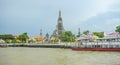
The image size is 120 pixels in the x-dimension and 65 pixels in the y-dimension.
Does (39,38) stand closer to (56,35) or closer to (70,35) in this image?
(56,35)

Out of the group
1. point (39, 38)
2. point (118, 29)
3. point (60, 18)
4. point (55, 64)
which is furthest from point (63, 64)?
point (39, 38)

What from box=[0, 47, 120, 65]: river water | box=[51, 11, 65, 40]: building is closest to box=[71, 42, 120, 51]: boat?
box=[0, 47, 120, 65]: river water

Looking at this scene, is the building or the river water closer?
the river water

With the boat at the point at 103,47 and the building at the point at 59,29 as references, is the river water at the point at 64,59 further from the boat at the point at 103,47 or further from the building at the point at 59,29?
the building at the point at 59,29

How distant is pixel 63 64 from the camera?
1286 inches

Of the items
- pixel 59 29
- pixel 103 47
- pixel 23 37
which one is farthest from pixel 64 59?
pixel 59 29

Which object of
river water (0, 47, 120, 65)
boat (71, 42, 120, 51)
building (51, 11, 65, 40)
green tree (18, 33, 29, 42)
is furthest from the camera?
building (51, 11, 65, 40)

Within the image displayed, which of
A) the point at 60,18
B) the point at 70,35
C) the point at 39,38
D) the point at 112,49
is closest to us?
the point at 112,49

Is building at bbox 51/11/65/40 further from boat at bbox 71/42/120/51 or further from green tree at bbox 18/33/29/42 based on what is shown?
boat at bbox 71/42/120/51

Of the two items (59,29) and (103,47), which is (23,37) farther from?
(103,47)

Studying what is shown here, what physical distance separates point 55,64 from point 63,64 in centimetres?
111

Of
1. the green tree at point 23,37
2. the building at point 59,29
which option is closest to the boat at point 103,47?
the green tree at point 23,37

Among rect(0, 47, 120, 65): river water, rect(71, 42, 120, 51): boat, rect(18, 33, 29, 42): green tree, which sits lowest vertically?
rect(0, 47, 120, 65): river water

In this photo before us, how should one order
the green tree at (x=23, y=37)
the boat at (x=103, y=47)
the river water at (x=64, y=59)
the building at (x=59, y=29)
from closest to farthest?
1. the river water at (x=64, y=59)
2. the boat at (x=103, y=47)
3. the green tree at (x=23, y=37)
4. the building at (x=59, y=29)
